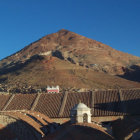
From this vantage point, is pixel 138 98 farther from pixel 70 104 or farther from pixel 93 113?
pixel 70 104

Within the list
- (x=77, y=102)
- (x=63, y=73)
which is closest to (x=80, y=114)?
(x=77, y=102)

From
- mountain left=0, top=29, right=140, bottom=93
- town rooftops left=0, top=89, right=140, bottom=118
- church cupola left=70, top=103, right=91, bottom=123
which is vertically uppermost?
mountain left=0, top=29, right=140, bottom=93

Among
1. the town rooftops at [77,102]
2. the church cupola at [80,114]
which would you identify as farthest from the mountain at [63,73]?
the church cupola at [80,114]

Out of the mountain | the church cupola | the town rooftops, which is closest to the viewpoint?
the church cupola

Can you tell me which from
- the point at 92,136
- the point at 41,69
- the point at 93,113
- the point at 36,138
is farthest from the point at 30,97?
the point at 41,69

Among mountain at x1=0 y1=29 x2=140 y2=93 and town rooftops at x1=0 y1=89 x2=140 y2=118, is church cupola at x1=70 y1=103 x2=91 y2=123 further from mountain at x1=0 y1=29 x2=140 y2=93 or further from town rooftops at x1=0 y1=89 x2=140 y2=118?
mountain at x1=0 y1=29 x2=140 y2=93

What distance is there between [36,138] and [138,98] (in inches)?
568

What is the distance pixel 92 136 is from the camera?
50.8 ft

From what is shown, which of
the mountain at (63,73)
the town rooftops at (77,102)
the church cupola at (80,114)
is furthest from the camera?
the mountain at (63,73)

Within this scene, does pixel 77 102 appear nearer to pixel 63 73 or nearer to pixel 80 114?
pixel 80 114

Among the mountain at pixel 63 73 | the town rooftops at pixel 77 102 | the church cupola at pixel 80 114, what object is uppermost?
the mountain at pixel 63 73

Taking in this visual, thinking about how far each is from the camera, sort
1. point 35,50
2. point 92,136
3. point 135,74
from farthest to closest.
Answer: point 35,50
point 135,74
point 92,136

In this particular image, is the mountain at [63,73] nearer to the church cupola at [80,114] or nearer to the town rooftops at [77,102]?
the town rooftops at [77,102]

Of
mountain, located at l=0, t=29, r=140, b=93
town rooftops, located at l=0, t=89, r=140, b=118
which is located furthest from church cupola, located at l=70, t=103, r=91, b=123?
mountain, located at l=0, t=29, r=140, b=93
